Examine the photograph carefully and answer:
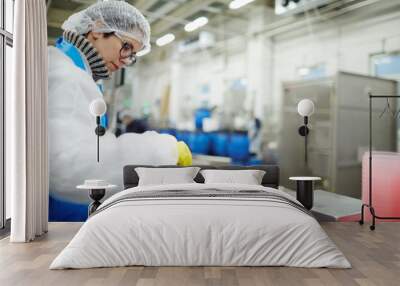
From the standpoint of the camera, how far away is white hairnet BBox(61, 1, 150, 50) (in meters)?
5.36

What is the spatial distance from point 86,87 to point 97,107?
15.7 inches

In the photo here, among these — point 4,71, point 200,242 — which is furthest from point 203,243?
point 4,71

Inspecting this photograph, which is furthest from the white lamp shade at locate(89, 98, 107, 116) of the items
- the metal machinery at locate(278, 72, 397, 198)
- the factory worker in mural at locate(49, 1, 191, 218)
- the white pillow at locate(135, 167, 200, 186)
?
the metal machinery at locate(278, 72, 397, 198)

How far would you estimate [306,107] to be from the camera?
17.3ft

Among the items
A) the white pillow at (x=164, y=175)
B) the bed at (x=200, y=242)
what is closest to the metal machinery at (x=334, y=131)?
the white pillow at (x=164, y=175)

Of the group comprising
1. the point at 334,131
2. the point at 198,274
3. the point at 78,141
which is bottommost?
the point at 198,274

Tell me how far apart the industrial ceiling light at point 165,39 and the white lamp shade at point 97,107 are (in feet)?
3.35

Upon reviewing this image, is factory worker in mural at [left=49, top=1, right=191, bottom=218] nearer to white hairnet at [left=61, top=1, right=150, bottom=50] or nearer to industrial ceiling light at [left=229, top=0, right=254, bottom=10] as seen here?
white hairnet at [left=61, top=1, right=150, bottom=50]

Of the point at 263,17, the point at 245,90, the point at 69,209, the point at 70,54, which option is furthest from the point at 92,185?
the point at 263,17

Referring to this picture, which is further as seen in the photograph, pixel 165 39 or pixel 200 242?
pixel 165 39

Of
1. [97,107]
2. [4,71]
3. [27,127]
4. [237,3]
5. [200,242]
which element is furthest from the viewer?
[237,3]

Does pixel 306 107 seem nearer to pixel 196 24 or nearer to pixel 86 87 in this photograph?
pixel 196 24

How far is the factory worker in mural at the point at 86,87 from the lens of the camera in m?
5.38

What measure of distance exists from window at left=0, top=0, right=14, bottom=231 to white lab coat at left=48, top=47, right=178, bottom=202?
18.9 inches
